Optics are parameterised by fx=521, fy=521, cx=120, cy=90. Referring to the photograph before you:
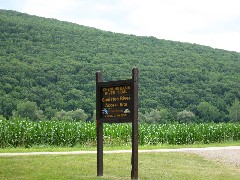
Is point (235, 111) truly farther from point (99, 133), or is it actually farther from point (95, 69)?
point (99, 133)

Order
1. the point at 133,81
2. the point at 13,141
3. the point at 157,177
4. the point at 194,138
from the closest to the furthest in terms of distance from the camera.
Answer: the point at 133,81 < the point at 157,177 < the point at 13,141 < the point at 194,138

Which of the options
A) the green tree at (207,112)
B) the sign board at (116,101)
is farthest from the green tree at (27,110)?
the sign board at (116,101)

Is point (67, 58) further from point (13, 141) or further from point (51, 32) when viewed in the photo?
point (13, 141)

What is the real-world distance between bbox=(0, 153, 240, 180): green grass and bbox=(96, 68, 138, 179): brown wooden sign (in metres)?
0.97

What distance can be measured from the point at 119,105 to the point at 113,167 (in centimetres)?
297

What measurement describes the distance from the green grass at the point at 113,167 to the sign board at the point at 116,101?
155 cm

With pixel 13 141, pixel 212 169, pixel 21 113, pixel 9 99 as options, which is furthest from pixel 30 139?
pixel 9 99

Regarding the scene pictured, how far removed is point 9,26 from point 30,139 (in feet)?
166

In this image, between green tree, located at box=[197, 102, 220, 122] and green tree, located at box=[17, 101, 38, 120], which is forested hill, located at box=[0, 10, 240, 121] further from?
green tree, located at box=[17, 101, 38, 120]

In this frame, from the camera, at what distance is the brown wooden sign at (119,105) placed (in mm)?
12250

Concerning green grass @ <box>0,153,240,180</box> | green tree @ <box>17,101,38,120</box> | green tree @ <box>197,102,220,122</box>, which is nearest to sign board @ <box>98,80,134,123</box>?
green grass @ <box>0,153,240,180</box>

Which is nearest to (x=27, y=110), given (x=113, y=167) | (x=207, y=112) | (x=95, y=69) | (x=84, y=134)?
(x=95, y=69)

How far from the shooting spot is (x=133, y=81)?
1225cm

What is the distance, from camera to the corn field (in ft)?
80.4
